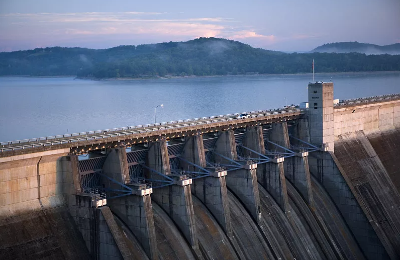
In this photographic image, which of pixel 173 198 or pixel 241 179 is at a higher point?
pixel 173 198

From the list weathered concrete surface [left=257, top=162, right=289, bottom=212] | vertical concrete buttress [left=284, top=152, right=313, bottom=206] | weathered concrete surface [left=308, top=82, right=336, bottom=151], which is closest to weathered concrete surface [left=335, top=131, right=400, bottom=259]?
weathered concrete surface [left=308, top=82, right=336, bottom=151]

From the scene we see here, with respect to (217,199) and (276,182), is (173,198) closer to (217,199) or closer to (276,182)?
(217,199)

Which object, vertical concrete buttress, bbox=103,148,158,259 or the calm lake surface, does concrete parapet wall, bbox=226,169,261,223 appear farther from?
the calm lake surface

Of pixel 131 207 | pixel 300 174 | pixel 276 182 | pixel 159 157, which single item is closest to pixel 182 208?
pixel 159 157

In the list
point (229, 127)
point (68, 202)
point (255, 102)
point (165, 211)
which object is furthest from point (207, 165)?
point (255, 102)

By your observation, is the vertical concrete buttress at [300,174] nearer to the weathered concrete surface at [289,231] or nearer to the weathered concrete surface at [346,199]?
the weathered concrete surface at [289,231]

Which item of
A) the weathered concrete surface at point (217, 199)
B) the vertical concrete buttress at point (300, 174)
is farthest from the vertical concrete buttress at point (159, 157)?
the vertical concrete buttress at point (300, 174)
